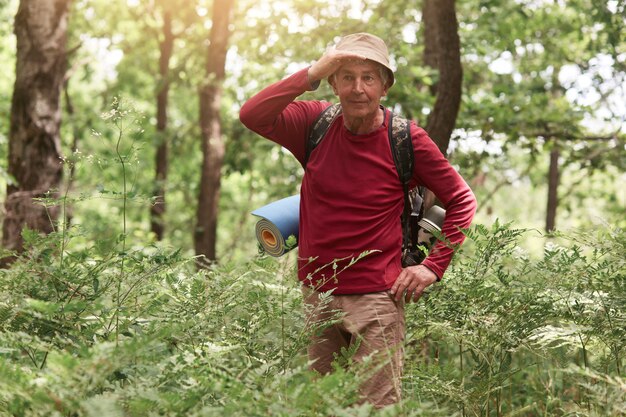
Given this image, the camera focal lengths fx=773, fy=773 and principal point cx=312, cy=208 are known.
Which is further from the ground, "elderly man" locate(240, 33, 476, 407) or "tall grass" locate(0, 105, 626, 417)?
"elderly man" locate(240, 33, 476, 407)

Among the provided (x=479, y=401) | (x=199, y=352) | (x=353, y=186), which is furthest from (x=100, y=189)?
(x=479, y=401)

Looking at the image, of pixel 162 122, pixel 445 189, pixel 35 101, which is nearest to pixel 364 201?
pixel 445 189

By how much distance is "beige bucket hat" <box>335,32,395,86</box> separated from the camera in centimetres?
423

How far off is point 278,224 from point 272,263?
0.33 meters

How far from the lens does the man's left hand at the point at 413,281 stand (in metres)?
4.16

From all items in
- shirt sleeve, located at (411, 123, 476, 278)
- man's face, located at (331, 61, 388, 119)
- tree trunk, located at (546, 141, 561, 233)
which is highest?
man's face, located at (331, 61, 388, 119)

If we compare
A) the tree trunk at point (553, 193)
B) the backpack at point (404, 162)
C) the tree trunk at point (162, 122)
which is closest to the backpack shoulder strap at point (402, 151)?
the backpack at point (404, 162)

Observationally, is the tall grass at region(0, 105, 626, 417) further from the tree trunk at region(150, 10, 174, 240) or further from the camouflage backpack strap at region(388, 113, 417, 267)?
the tree trunk at region(150, 10, 174, 240)

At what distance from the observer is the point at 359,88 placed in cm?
423

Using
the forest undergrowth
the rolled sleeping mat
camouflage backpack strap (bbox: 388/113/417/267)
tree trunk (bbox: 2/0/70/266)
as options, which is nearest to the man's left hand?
the forest undergrowth

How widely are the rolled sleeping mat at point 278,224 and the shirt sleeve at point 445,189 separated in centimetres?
83

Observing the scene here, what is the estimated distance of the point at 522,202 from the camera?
7175cm

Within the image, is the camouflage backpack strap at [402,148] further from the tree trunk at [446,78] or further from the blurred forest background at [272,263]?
the tree trunk at [446,78]

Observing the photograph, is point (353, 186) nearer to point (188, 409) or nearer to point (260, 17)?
point (188, 409)
